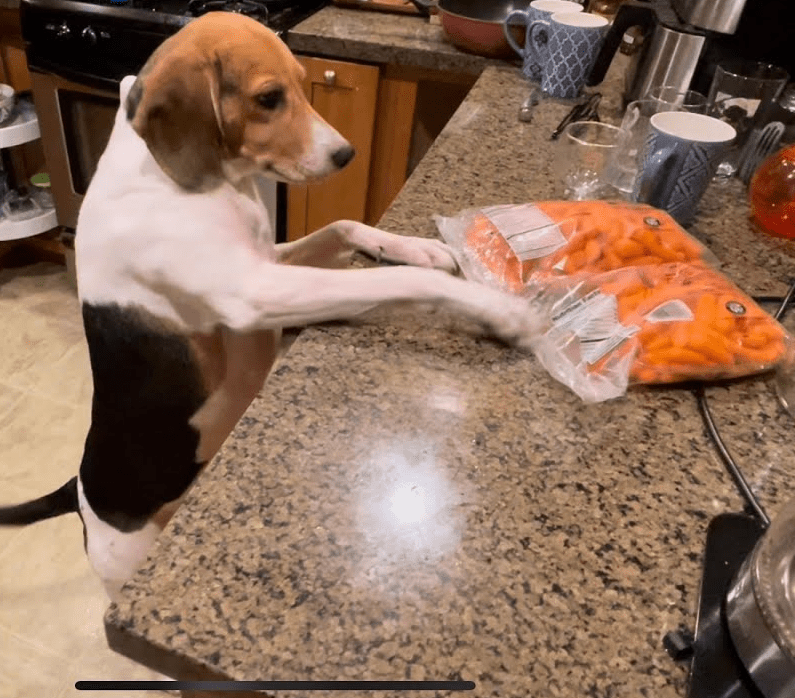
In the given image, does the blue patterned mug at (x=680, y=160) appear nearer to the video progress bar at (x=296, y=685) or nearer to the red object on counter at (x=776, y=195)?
the red object on counter at (x=776, y=195)

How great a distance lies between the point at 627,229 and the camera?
34.4 inches

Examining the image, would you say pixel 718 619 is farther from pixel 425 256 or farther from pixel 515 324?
pixel 425 256

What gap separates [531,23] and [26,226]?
1.66 metres

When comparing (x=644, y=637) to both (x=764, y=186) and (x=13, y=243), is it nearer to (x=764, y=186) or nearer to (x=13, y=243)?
(x=764, y=186)

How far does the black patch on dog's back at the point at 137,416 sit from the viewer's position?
929 millimetres

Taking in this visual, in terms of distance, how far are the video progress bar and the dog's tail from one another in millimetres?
740

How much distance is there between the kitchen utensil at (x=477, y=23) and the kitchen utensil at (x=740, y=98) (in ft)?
1.73

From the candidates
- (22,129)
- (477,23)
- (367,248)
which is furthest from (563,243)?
(22,129)

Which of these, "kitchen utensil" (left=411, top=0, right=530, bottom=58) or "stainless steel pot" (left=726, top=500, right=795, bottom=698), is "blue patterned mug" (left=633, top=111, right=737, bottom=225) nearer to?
"stainless steel pot" (left=726, top=500, right=795, bottom=698)

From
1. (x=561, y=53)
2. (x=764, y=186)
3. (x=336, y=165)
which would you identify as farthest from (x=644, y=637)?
(x=561, y=53)

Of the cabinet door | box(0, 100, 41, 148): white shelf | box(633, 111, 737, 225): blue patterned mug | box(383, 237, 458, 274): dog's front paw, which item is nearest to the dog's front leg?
box(383, 237, 458, 274): dog's front paw

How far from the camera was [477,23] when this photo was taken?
65.5 inches

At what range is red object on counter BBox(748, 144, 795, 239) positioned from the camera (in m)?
1.04

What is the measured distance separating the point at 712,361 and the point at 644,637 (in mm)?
326
